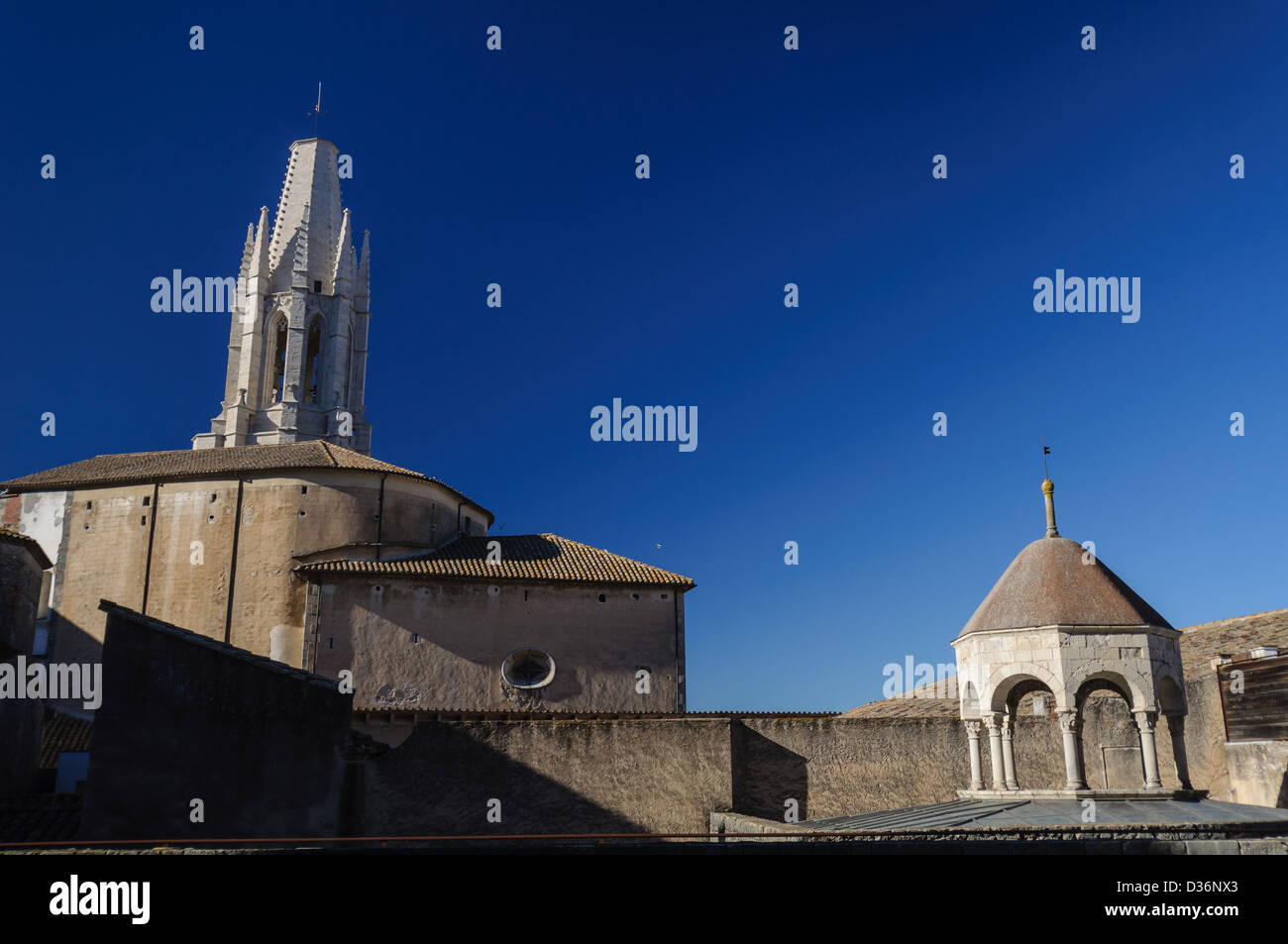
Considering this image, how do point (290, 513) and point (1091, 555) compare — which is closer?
point (1091, 555)

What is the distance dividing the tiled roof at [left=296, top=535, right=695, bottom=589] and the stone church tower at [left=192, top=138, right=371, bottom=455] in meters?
20.4

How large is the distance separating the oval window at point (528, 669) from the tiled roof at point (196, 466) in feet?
26.3

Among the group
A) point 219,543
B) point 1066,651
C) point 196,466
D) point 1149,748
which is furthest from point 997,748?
point 196,466

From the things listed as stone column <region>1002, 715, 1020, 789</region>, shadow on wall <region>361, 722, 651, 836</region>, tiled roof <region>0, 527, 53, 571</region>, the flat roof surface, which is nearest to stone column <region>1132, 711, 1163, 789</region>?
the flat roof surface

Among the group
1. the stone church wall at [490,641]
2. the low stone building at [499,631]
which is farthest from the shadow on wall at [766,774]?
the low stone building at [499,631]

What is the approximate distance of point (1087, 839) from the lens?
31.8 ft

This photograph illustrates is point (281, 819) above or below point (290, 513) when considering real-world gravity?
below

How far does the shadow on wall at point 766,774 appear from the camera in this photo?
23219 millimetres

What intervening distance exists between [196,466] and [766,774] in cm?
2372

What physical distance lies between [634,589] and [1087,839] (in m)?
23.0
